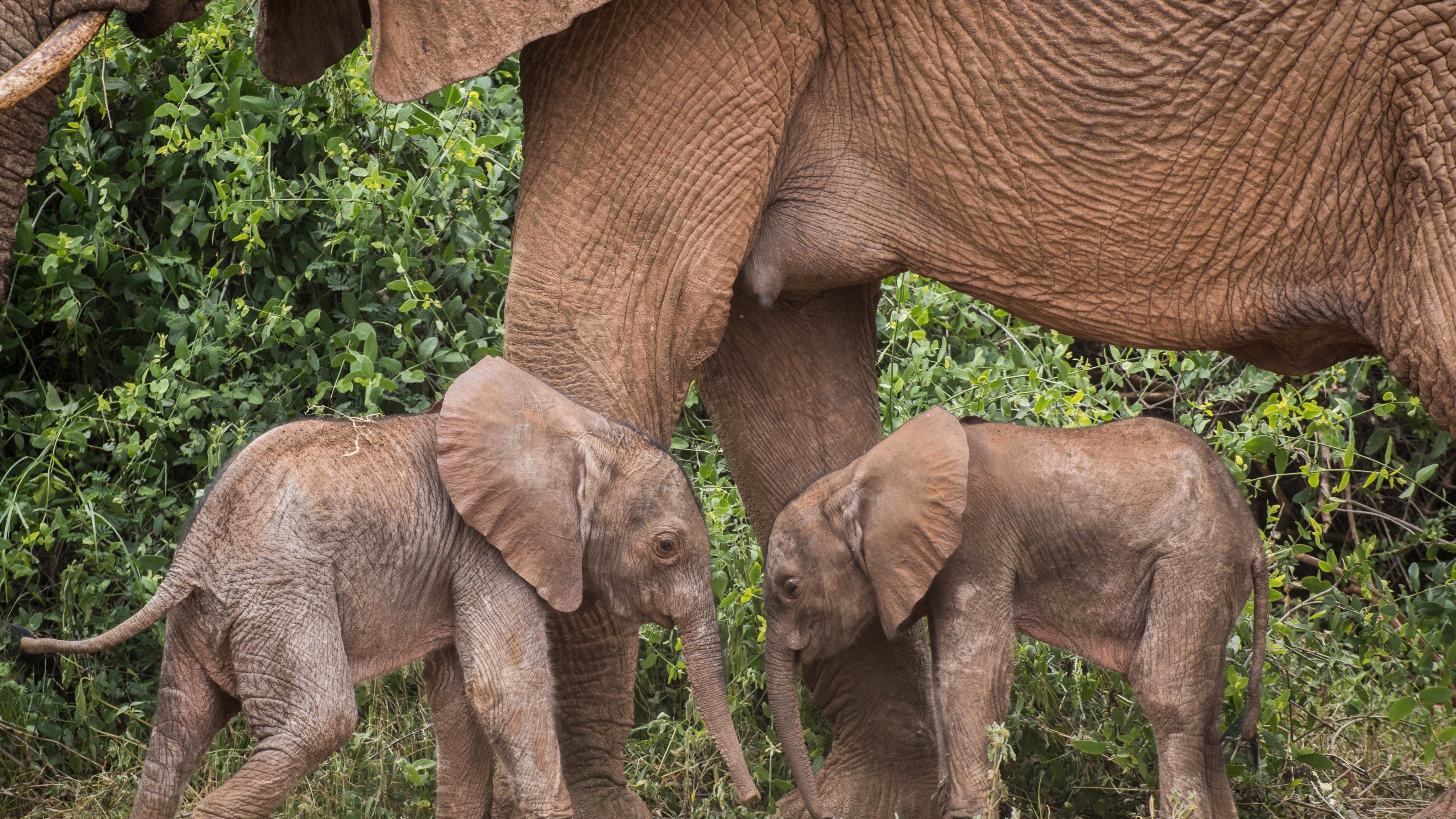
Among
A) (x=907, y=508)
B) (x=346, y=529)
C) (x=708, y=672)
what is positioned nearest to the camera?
(x=346, y=529)

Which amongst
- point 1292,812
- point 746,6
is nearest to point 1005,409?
point 1292,812

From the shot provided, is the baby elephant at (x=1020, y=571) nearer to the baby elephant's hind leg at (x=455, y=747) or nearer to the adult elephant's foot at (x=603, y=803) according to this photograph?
the adult elephant's foot at (x=603, y=803)

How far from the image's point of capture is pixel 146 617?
140 inches

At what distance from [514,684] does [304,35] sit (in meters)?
1.77

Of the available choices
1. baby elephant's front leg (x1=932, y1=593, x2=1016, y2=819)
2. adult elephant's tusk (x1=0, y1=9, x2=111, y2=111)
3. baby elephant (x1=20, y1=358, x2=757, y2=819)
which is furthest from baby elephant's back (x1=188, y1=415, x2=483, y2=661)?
baby elephant's front leg (x1=932, y1=593, x2=1016, y2=819)

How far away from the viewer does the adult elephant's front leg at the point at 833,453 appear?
180 inches

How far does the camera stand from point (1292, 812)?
4582 millimetres

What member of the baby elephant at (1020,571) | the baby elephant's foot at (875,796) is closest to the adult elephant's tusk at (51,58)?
the baby elephant at (1020,571)

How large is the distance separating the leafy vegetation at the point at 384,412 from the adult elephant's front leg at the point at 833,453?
0.68ft

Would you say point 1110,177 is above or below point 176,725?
above

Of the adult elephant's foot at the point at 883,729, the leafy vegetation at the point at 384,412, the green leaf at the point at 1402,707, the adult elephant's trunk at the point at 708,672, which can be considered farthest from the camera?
the leafy vegetation at the point at 384,412

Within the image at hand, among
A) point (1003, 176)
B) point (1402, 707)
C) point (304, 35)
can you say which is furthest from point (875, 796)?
point (304, 35)

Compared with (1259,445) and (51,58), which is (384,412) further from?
(1259,445)

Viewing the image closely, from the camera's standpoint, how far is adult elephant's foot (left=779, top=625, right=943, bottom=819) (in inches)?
179
